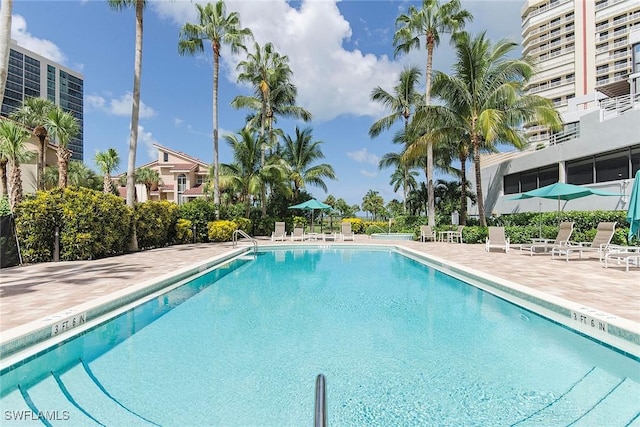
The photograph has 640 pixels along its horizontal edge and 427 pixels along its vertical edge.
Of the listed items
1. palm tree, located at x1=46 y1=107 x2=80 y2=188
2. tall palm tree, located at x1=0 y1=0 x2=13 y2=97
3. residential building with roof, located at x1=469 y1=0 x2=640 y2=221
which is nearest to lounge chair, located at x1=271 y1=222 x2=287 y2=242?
palm tree, located at x1=46 y1=107 x2=80 y2=188

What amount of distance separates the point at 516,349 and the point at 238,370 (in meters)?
3.68

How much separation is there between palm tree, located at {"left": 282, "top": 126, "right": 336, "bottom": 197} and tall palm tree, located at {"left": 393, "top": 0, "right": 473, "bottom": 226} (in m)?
10.6

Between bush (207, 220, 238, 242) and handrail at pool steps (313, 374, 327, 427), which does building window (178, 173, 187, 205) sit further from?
handrail at pool steps (313, 374, 327, 427)

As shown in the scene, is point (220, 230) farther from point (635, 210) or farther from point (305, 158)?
point (635, 210)

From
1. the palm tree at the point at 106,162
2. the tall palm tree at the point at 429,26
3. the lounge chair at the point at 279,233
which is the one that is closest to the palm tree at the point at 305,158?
the lounge chair at the point at 279,233

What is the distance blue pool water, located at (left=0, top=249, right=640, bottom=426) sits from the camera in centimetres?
315

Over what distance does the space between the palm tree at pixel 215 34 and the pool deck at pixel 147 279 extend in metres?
11.6

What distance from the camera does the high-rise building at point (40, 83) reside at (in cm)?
6525

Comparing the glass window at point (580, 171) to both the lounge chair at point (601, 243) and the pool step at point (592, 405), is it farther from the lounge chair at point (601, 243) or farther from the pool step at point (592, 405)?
the pool step at point (592, 405)

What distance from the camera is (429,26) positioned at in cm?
2000

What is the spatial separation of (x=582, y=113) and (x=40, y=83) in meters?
93.2

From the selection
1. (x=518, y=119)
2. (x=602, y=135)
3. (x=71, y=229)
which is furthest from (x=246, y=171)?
(x=602, y=135)

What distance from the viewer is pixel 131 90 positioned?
14180mm

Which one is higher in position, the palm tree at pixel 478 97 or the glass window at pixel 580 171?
the palm tree at pixel 478 97
